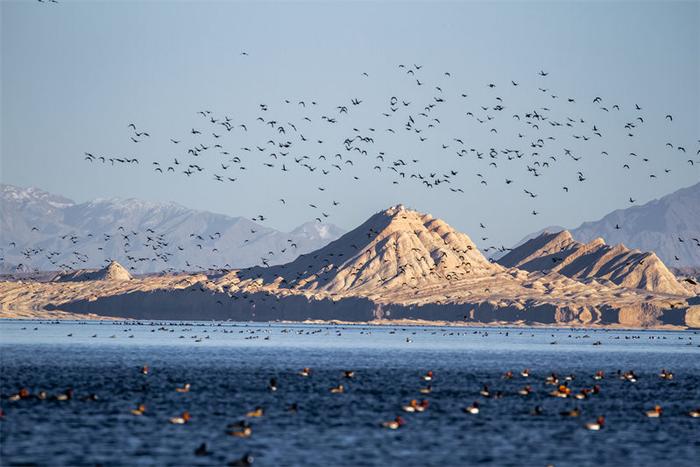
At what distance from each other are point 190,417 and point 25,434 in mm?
12556

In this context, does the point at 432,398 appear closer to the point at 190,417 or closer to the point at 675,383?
the point at 190,417

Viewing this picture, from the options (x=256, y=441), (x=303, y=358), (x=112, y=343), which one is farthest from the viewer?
(x=112, y=343)

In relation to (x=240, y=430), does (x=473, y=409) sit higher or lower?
higher

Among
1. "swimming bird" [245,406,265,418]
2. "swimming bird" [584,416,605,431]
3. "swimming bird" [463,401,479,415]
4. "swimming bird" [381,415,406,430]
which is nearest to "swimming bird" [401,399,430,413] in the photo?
"swimming bird" [463,401,479,415]

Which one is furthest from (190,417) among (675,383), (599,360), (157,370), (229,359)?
(599,360)

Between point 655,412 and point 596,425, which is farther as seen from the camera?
point 655,412

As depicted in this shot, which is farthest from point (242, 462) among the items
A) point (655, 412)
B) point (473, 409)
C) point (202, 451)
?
point (655, 412)

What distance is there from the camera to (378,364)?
14788cm

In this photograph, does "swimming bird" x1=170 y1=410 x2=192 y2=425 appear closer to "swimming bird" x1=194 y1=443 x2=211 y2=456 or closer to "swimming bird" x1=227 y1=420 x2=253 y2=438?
"swimming bird" x1=227 y1=420 x2=253 y2=438

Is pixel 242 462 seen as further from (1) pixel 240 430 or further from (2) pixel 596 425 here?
(2) pixel 596 425

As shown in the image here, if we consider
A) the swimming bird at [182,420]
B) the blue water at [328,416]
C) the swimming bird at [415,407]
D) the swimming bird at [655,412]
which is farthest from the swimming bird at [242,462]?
the swimming bird at [655,412]

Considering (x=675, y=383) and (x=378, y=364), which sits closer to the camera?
(x=675, y=383)

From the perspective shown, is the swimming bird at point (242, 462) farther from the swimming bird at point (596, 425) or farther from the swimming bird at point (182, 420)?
the swimming bird at point (596, 425)

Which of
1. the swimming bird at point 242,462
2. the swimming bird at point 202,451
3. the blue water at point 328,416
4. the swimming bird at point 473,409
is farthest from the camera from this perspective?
the swimming bird at point 473,409
